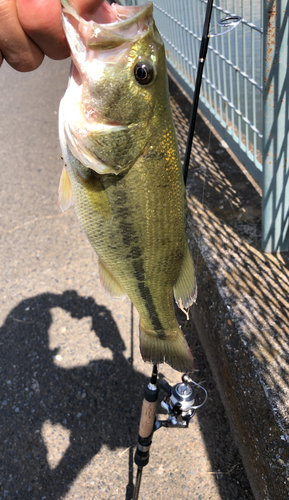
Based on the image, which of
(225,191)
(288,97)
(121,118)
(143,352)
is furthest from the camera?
(225,191)

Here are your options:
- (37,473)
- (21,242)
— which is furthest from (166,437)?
(21,242)

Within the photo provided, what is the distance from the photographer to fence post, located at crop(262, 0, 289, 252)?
2271 mm

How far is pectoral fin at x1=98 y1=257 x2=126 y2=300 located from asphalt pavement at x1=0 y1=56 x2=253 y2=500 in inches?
63.0

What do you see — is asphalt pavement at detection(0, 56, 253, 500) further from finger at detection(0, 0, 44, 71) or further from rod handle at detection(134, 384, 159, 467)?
finger at detection(0, 0, 44, 71)

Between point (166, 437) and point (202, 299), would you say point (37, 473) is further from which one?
point (202, 299)

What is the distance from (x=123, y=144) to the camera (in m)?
1.24

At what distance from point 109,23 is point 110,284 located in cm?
91

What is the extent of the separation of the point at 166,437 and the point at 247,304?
42.2 inches

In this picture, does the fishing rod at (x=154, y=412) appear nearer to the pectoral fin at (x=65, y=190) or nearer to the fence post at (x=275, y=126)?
the pectoral fin at (x=65, y=190)

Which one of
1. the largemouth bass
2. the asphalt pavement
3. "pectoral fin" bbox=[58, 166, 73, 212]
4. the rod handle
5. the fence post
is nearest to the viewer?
the largemouth bass

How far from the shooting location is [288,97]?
2.45 m

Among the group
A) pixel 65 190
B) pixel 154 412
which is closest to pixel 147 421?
pixel 154 412

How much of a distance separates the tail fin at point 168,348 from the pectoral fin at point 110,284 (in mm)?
173

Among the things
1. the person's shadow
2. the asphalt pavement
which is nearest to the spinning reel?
the asphalt pavement
